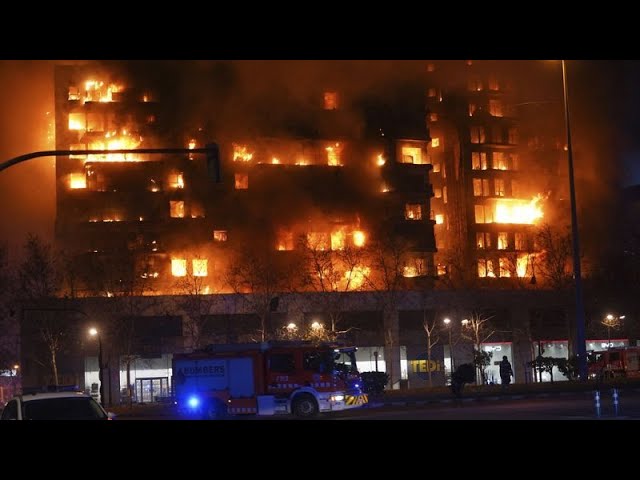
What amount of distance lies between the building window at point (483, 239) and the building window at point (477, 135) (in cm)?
1075

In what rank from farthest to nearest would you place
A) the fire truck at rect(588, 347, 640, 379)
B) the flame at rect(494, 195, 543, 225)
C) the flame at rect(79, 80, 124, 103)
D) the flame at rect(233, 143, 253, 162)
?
the flame at rect(494, 195, 543, 225) < the flame at rect(79, 80, 124, 103) < the flame at rect(233, 143, 253, 162) < the fire truck at rect(588, 347, 640, 379)

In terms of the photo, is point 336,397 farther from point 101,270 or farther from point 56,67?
point 56,67

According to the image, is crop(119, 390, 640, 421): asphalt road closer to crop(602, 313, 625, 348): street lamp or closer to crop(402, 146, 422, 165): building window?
crop(602, 313, 625, 348): street lamp

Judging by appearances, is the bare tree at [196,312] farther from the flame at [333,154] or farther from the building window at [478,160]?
the building window at [478,160]

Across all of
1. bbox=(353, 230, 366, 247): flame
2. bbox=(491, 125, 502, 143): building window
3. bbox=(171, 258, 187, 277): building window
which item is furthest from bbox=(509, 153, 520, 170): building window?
bbox=(171, 258, 187, 277): building window

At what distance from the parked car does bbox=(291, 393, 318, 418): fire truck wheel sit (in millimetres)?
15123

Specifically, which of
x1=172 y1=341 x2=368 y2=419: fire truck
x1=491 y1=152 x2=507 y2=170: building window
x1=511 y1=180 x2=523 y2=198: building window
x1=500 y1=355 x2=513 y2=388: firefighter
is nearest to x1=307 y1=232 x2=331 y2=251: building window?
x1=491 y1=152 x2=507 y2=170: building window

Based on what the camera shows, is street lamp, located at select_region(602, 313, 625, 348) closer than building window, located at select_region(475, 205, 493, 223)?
Yes

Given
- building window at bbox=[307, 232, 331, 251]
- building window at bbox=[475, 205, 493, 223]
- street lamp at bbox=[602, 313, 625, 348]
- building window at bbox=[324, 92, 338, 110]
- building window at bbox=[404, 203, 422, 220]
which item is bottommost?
street lamp at bbox=[602, 313, 625, 348]

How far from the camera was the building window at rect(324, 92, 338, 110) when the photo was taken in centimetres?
9175

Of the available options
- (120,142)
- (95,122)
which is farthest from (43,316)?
(95,122)

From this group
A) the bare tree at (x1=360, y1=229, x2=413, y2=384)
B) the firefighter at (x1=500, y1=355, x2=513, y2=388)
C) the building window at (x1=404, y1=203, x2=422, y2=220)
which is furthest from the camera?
the building window at (x1=404, y1=203, x2=422, y2=220)

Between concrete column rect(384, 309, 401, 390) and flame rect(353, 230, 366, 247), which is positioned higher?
flame rect(353, 230, 366, 247)

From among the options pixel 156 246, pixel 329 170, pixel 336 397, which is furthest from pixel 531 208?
pixel 336 397
